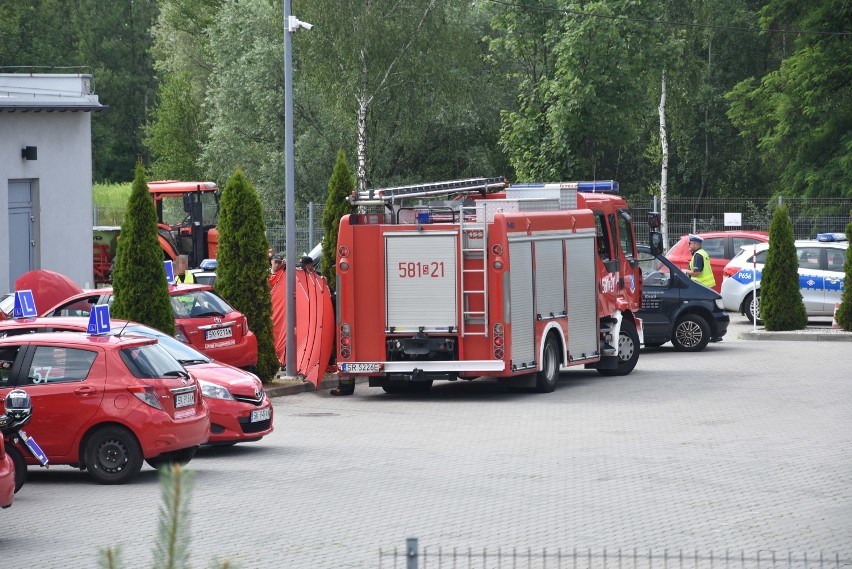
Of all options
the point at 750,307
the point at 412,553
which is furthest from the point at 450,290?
the point at 412,553

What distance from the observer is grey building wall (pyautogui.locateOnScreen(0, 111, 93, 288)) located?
26547 mm

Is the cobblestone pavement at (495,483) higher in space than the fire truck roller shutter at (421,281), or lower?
lower

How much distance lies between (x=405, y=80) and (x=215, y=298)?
30186 mm

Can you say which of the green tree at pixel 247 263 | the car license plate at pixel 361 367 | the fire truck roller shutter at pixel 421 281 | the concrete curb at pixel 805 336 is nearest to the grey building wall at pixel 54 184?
the green tree at pixel 247 263

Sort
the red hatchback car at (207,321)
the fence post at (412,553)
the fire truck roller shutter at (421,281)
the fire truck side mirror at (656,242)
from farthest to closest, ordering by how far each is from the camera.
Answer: the fire truck side mirror at (656,242) → the red hatchback car at (207,321) → the fire truck roller shutter at (421,281) → the fence post at (412,553)

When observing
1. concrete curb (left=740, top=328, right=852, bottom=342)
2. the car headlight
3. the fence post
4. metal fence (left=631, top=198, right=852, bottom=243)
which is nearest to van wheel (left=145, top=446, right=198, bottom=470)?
the car headlight

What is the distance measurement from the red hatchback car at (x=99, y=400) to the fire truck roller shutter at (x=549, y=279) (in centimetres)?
792

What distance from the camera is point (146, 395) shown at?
1281 centimetres

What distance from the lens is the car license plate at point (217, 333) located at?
19.8 meters

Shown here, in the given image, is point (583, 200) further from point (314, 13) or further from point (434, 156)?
point (434, 156)

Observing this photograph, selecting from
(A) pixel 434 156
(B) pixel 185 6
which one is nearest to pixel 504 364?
(A) pixel 434 156

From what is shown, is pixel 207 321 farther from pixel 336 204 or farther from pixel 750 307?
pixel 750 307

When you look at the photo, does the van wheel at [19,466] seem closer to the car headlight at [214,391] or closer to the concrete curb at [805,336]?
the car headlight at [214,391]

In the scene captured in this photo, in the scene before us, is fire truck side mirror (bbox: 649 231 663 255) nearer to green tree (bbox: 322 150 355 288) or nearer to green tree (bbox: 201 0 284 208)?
green tree (bbox: 322 150 355 288)
